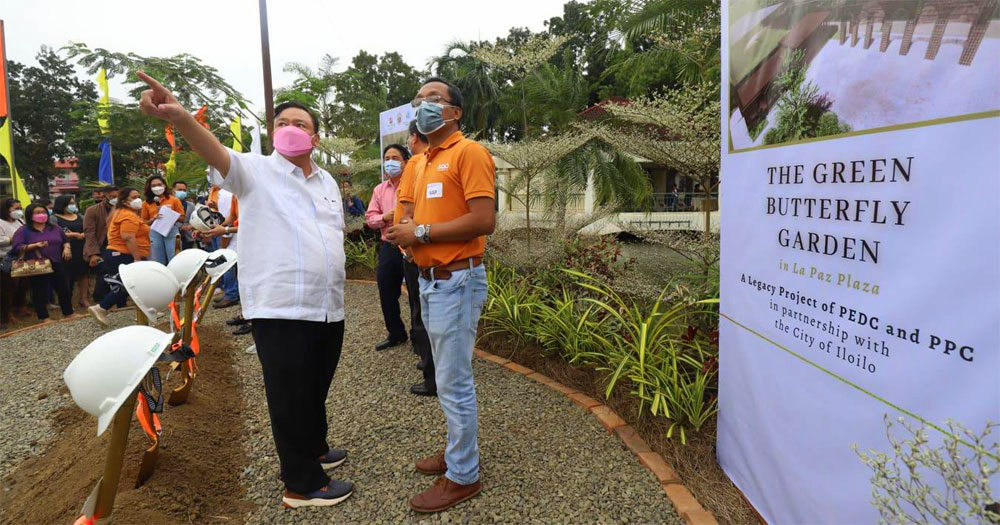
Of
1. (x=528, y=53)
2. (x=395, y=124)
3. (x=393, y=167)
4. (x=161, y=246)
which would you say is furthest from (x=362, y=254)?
(x=393, y=167)

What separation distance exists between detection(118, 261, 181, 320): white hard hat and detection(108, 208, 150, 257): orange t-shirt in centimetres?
429

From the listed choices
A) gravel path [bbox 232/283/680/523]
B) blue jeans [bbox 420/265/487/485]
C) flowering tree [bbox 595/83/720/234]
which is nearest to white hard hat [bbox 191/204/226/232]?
gravel path [bbox 232/283/680/523]

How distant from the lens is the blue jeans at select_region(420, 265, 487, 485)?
2.10 meters

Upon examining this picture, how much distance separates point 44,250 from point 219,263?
17.2ft

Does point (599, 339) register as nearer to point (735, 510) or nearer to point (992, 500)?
point (735, 510)

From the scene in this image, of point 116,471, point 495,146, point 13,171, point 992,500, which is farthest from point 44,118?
point 992,500

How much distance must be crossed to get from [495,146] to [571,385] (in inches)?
139

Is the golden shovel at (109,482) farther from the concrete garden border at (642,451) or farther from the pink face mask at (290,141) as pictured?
the concrete garden border at (642,451)

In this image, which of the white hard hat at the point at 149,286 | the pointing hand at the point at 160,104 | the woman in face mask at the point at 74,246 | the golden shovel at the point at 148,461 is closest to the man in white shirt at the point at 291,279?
the pointing hand at the point at 160,104

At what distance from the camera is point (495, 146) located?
20.1ft

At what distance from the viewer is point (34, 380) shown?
4336 millimetres

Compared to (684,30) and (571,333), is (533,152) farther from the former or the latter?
(571,333)

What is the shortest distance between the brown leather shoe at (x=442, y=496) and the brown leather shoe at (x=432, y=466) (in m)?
0.19

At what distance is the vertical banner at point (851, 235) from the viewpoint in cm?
116
